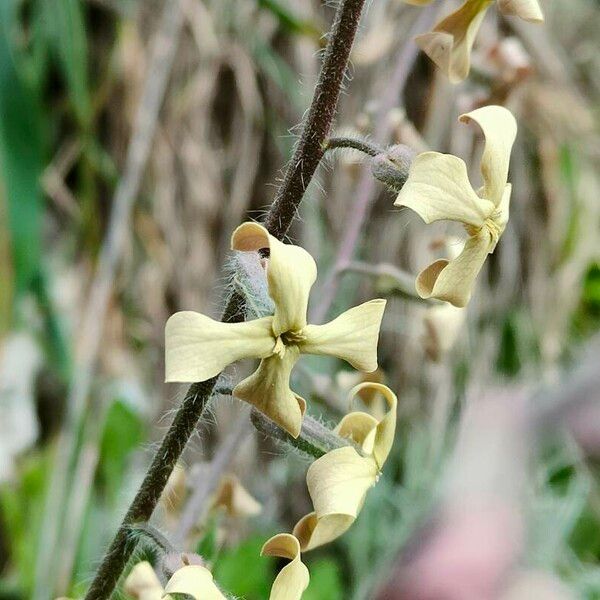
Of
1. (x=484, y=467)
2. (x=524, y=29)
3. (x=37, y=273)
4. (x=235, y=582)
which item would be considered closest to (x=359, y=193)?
(x=235, y=582)

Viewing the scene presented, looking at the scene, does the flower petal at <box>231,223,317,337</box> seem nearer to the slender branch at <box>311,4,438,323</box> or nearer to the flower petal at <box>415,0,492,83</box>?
the flower petal at <box>415,0,492,83</box>

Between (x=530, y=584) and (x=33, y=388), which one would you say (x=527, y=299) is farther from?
(x=530, y=584)

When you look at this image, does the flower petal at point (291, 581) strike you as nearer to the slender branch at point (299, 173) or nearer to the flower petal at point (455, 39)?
the slender branch at point (299, 173)

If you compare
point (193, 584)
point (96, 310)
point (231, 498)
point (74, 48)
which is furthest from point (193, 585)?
point (74, 48)

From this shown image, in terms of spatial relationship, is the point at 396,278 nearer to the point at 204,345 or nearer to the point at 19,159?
the point at 204,345

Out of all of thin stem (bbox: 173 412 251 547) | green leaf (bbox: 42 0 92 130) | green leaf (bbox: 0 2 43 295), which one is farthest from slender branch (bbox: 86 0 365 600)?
green leaf (bbox: 42 0 92 130)

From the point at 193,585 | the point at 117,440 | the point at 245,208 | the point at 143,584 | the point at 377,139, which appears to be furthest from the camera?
the point at 245,208
